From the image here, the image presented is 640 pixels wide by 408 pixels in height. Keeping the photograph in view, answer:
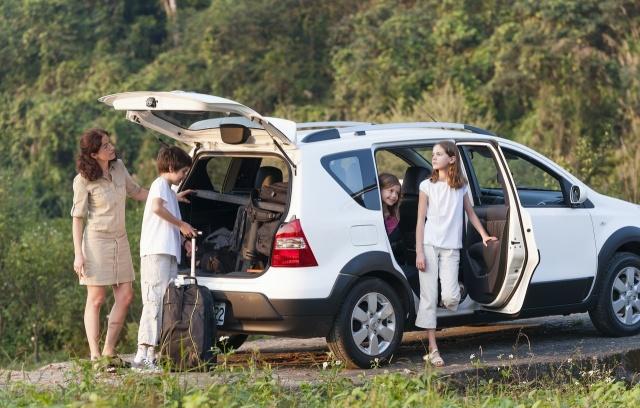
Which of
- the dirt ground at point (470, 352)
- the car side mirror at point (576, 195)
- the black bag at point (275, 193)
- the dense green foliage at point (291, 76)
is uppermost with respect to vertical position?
the dense green foliage at point (291, 76)

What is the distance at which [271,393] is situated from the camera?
314 inches

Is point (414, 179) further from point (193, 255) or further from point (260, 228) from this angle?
point (193, 255)

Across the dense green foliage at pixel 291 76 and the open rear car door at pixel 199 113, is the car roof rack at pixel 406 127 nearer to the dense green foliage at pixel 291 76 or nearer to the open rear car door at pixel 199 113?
the open rear car door at pixel 199 113

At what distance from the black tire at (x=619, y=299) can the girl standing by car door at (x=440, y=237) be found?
1.72m

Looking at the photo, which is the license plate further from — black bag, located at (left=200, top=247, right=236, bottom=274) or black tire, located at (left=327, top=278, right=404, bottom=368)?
black tire, located at (left=327, top=278, right=404, bottom=368)

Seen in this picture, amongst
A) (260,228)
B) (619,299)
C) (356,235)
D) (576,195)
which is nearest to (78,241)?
(260,228)

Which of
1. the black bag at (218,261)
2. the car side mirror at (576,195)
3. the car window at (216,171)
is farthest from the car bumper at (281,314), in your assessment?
the car side mirror at (576,195)

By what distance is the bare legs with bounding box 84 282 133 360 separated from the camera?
376 inches

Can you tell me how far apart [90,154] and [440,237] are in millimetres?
2458

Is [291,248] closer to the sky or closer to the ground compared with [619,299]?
closer to the sky

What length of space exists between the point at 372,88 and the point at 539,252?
22.6 metres

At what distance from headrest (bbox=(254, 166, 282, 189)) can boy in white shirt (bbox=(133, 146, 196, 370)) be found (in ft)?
2.82

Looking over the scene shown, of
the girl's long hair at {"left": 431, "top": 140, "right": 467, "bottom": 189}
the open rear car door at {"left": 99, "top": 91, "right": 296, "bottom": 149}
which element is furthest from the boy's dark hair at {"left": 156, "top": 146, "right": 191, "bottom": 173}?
the girl's long hair at {"left": 431, "top": 140, "right": 467, "bottom": 189}

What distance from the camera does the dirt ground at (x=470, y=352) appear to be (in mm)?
9547
